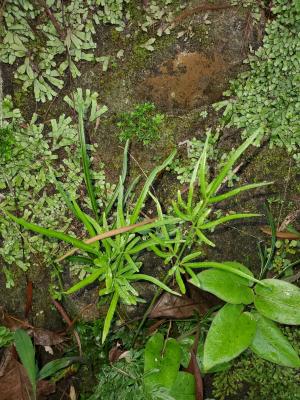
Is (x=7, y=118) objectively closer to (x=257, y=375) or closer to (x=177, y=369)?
(x=177, y=369)

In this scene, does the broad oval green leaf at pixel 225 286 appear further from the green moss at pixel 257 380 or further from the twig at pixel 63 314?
the twig at pixel 63 314

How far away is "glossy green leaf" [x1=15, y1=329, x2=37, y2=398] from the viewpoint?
77.0 inches

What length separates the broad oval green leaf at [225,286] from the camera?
1864mm

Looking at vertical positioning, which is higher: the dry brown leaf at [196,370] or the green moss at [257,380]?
the dry brown leaf at [196,370]

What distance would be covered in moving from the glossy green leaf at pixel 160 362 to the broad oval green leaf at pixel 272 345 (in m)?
0.37

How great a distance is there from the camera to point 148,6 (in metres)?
2.13

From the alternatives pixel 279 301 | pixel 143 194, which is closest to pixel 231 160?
pixel 143 194

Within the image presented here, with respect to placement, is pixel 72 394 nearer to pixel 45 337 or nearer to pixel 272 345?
pixel 45 337

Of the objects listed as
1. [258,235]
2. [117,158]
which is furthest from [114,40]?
[258,235]

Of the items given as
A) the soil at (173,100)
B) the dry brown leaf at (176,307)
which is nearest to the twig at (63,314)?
the soil at (173,100)

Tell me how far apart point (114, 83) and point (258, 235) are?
110 centimetres

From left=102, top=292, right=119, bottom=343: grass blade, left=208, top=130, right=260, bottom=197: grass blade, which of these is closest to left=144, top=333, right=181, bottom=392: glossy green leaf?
left=102, top=292, right=119, bottom=343: grass blade

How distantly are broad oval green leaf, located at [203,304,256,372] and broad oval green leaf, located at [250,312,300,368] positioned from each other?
0.08 metres

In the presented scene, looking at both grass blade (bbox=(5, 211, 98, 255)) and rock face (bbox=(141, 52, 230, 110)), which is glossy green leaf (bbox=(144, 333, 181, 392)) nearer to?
grass blade (bbox=(5, 211, 98, 255))
